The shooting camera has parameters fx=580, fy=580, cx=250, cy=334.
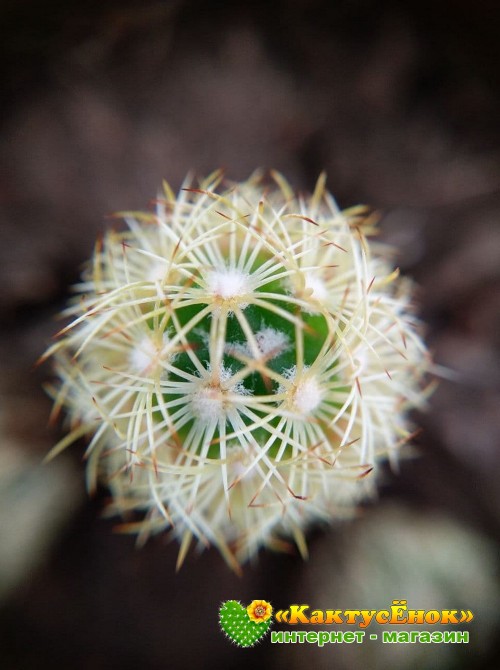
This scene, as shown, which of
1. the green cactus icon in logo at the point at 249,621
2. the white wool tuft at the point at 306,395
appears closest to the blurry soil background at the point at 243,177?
the green cactus icon in logo at the point at 249,621

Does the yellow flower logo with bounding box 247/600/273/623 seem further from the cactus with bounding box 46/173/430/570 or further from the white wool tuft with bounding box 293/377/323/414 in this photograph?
the white wool tuft with bounding box 293/377/323/414

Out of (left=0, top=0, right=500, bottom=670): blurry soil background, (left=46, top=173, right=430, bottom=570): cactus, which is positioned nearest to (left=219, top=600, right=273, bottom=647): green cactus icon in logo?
(left=46, top=173, right=430, bottom=570): cactus

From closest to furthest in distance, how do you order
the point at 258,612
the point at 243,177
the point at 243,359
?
the point at 243,359 → the point at 258,612 → the point at 243,177

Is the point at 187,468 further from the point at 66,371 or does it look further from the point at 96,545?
the point at 96,545

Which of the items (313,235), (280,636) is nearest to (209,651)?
(280,636)

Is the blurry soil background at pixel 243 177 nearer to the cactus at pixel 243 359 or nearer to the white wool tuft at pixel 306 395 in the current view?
the cactus at pixel 243 359

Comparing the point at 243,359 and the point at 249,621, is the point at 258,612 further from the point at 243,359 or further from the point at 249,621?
the point at 243,359

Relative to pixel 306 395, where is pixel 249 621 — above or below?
below

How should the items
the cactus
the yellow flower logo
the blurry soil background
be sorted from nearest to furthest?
the cactus, the yellow flower logo, the blurry soil background

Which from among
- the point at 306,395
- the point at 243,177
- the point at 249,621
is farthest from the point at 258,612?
the point at 243,177
